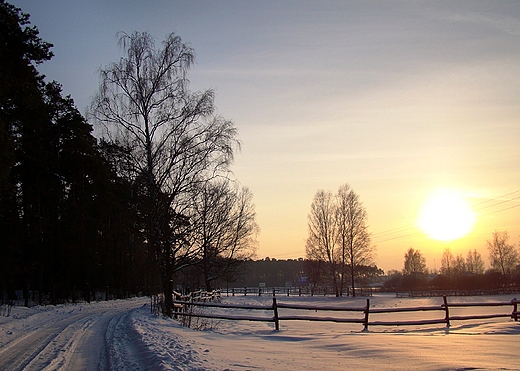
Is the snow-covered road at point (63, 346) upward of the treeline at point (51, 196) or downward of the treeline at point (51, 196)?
downward

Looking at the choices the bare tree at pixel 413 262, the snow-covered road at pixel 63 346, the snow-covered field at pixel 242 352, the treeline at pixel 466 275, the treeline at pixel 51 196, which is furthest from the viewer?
the bare tree at pixel 413 262

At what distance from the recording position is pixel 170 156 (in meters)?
20.3

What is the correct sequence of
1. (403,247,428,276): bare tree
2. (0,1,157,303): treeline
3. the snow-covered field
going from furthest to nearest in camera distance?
(403,247,428,276): bare tree
(0,1,157,303): treeline
the snow-covered field

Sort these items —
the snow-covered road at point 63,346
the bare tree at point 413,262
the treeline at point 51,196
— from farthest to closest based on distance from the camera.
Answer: the bare tree at point 413,262, the treeline at point 51,196, the snow-covered road at point 63,346

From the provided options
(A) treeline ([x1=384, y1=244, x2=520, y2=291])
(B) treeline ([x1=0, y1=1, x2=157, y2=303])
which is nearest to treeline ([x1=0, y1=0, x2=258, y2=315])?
(B) treeline ([x1=0, y1=1, x2=157, y2=303])

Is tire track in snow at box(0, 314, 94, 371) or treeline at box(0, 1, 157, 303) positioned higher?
treeline at box(0, 1, 157, 303)

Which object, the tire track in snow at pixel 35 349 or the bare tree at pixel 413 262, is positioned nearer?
the tire track in snow at pixel 35 349

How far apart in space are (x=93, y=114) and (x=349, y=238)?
143 feet

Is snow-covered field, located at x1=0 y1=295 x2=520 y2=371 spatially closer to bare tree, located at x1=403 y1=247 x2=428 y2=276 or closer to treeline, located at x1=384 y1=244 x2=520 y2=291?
treeline, located at x1=384 y1=244 x2=520 y2=291

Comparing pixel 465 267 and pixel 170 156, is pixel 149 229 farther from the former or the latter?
pixel 465 267

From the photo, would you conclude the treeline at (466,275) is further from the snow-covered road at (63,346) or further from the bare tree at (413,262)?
the snow-covered road at (63,346)

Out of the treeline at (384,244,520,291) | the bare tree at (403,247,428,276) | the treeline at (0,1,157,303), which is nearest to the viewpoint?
the treeline at (0,1,157,303)

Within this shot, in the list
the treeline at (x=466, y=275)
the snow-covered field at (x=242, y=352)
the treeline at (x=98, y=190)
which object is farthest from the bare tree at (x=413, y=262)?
the snow-covered field at (x=242, y=352)

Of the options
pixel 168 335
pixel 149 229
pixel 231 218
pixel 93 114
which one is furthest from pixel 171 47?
pixel 231 218
